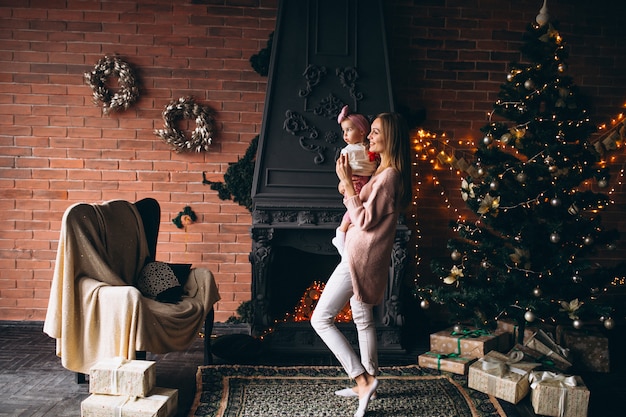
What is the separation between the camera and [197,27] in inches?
178

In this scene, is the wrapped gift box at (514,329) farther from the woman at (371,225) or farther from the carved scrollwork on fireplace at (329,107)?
the carved scrollwork on fireplace at (329,107)

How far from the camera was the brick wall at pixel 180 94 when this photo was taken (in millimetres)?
4480

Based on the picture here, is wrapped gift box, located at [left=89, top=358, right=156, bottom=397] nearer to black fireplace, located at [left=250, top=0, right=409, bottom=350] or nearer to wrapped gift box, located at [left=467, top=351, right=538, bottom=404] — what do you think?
black fireplace, located at [left=250, top=0, right=409, bottom=350]

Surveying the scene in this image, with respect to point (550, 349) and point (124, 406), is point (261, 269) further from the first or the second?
point (550, 349)

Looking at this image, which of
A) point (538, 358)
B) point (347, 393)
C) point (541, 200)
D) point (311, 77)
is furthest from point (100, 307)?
point (541, 200)

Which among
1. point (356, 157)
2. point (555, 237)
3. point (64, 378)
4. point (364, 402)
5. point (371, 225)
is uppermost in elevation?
point (356, 157)

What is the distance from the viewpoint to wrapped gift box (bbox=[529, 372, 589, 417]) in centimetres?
302

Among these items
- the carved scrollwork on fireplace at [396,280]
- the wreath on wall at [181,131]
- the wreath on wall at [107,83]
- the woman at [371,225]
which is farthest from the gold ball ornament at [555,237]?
the wreath on wall at [107,83]

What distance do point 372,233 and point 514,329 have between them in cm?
210

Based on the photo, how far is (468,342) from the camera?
3.90 meters

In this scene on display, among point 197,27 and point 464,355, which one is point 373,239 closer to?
point 464,355

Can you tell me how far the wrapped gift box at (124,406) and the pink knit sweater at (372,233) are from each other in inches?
46.8

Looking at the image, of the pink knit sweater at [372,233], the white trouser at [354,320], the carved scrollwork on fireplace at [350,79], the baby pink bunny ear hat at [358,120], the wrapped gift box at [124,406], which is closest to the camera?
the wrapped gift box at [124,406]

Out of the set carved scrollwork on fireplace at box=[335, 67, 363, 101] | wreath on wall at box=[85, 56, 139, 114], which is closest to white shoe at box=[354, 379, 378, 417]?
carved scrollwork on fireplace at box=[335, 67, 363, 101]
